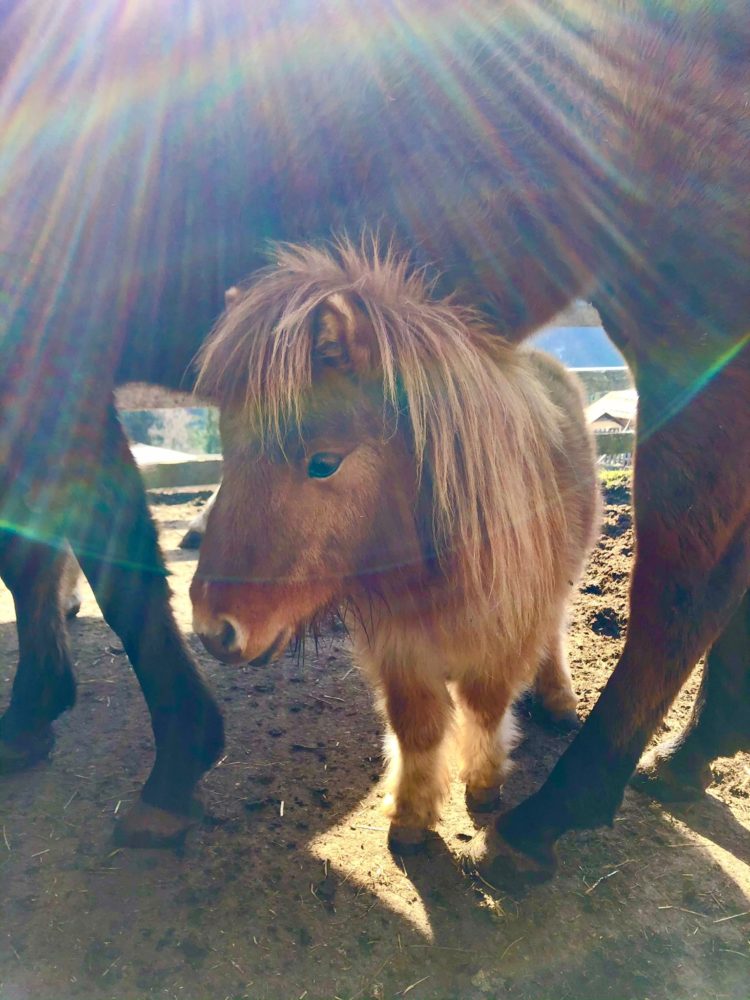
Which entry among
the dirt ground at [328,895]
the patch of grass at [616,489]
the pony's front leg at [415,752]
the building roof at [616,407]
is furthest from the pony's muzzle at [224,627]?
the building roof at [616,407]

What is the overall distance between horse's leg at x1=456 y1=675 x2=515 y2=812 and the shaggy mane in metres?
0.52

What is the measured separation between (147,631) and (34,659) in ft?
2.33

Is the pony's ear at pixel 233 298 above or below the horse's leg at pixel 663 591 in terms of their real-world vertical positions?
above

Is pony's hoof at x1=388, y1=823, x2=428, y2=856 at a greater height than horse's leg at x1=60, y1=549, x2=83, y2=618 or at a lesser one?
greater

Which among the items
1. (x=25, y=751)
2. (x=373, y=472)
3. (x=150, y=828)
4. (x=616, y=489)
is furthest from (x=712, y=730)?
(x=616, y=489)

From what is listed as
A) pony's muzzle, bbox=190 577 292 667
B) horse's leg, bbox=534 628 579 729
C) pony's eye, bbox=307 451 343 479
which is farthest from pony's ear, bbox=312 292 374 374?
horse's leg, bbox=534 628 579 729

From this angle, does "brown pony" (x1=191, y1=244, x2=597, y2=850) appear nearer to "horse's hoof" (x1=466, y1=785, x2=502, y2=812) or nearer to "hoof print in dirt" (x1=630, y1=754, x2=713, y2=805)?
"horse's hoof" (x1=466, y1=785, x2=502, y2=812)

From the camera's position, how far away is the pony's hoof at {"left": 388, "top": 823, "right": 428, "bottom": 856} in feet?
6.38

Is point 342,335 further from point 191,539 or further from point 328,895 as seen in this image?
point 191,539

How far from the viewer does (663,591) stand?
1.65 meters

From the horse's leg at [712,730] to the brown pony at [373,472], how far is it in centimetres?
78

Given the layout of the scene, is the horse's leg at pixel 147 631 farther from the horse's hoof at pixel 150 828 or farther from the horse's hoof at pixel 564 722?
the horse's hoof at pixel 564 722

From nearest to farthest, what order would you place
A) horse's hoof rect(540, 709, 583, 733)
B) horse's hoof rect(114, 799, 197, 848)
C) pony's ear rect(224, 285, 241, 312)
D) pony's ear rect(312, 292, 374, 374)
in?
pony's ear rect(312, 292, 374, 374)
pony's ear rect(224, 285, 241, 312)
horse's hoof rect(114, 799, 197, 848)
horse's hoof rect(540, 709, 583, 733)

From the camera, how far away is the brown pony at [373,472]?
4.59 ft
